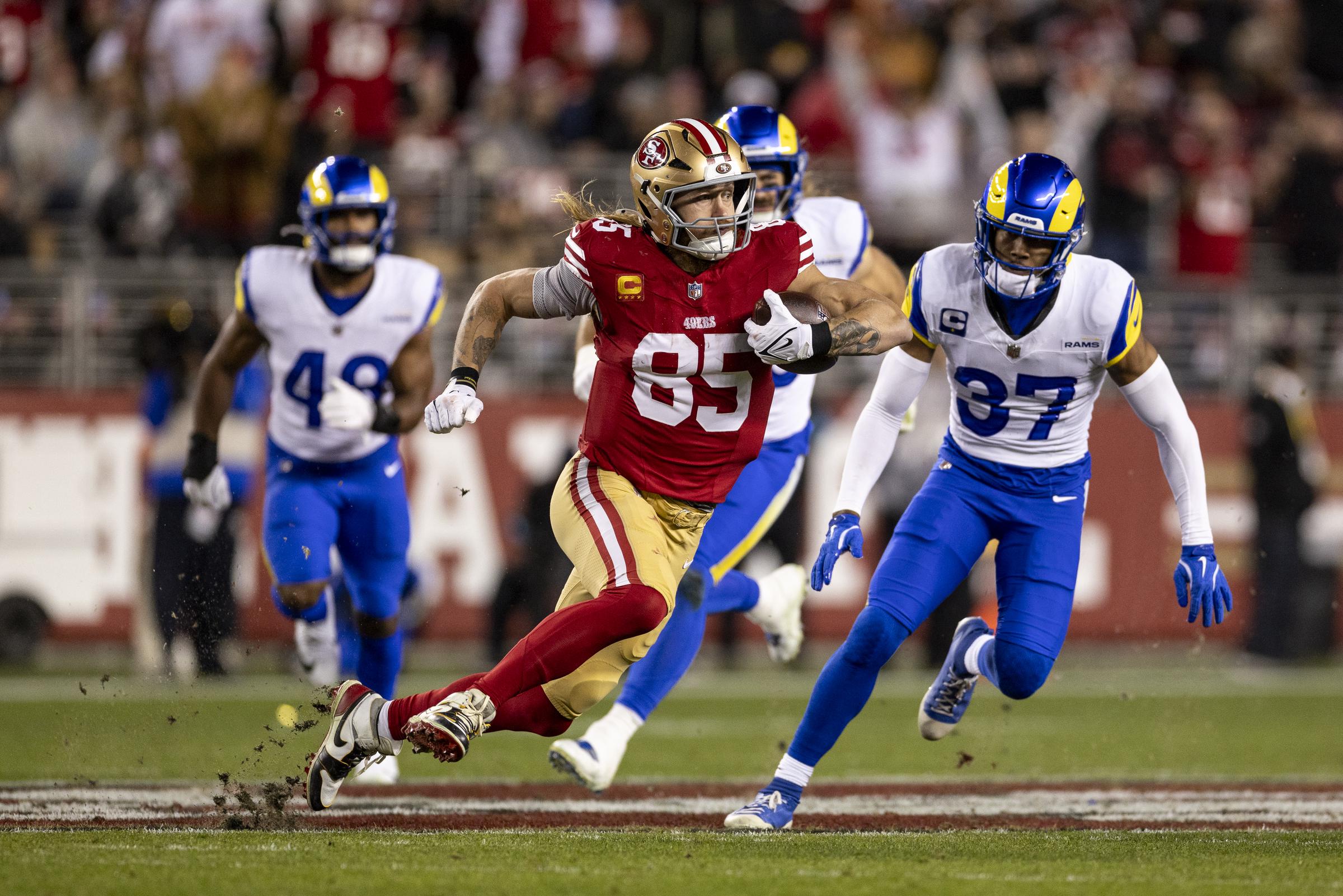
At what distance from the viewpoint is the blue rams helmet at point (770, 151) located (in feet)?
21.9

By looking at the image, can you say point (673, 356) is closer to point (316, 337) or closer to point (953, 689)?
point (953, 689)

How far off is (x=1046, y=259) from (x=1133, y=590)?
6.78 meters

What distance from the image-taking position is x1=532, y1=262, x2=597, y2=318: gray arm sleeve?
17.7ft

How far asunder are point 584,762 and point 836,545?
3.75 feet

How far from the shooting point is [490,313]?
215 inches

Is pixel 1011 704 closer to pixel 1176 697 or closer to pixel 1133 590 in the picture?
pixel 1176 697

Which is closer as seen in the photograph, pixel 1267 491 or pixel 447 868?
pixel 447 868

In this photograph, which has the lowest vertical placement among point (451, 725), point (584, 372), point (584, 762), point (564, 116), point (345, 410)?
point (584, 762)

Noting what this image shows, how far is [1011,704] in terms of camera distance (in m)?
9.94

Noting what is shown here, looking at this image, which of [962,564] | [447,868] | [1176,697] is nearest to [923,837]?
[962,564]

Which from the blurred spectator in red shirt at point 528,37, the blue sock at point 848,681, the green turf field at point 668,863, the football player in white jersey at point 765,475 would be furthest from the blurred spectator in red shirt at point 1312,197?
the blue sock at point 848,681

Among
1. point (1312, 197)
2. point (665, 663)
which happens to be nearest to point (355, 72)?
point (1312, 197)

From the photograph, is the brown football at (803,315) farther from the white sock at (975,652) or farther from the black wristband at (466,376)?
the white sock at (975,652)

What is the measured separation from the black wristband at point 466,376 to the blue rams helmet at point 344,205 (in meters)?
1.66
